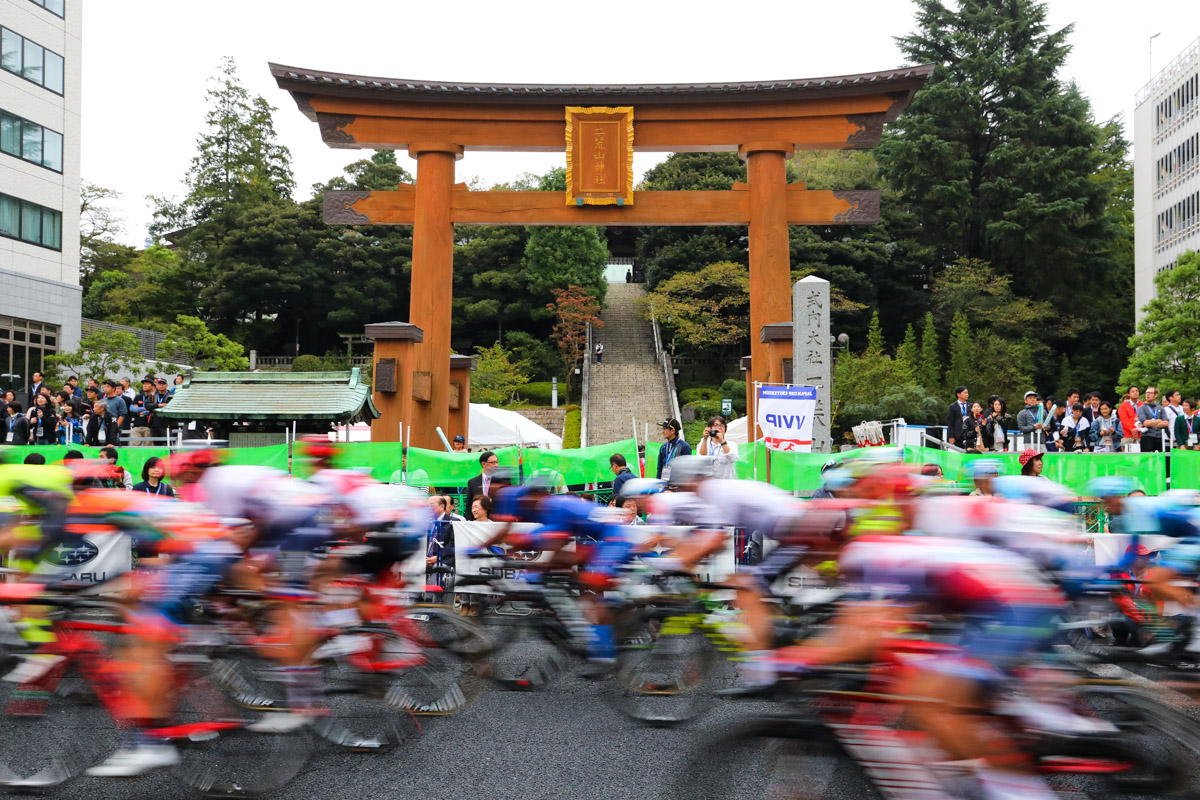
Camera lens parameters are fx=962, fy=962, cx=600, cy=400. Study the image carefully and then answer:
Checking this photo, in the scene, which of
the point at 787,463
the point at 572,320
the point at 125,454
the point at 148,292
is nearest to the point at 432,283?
the point at 125,454

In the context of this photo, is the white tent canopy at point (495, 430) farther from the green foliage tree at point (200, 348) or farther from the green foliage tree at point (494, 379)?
the green foliage tree at point (200, 348)

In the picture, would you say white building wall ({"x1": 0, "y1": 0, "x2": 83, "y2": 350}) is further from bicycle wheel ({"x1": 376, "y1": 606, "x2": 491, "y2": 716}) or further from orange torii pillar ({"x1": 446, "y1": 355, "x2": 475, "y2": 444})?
bicycle wheel ({"x1": 376, "y1": 606, "x2": 491, "y2": 716})

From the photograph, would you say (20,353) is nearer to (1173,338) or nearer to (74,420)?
(74,420)

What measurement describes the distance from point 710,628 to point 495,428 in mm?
17566

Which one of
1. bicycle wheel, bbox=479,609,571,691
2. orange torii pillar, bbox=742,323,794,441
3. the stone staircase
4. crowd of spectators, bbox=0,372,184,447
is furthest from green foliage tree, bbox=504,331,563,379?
bicycle wheel, bbox=479,609,571,691

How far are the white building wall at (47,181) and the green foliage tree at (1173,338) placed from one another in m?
32.5

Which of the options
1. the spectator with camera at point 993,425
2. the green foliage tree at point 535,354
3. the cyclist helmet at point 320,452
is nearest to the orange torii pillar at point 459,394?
the spectator with camera at point 993,425

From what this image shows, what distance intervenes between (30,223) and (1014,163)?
3591cm

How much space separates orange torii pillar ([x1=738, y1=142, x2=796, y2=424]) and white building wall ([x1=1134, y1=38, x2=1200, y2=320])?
28144mm

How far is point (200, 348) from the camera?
35875 mm

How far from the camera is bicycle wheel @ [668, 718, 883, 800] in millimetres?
4023

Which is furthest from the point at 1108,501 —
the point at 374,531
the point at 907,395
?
the point at 907,395

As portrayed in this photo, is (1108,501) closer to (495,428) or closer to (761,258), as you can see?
(761,258)

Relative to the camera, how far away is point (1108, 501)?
6.64 metres
